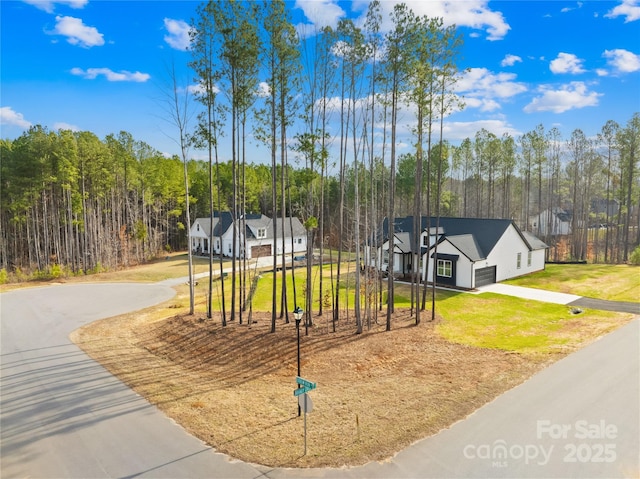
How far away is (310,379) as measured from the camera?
1273 centimetres

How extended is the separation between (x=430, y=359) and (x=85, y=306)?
2182cm

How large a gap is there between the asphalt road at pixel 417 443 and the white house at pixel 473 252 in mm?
12029

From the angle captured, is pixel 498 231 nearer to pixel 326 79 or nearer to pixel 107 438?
pixel 326 79

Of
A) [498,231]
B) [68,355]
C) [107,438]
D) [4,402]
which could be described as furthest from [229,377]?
[498,231]

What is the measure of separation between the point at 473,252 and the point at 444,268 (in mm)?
2269

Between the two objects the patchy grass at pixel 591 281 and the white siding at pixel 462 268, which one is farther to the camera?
the white siding at pixel 462 268

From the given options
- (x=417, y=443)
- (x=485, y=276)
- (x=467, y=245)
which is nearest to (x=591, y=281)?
(x=485, y=276)

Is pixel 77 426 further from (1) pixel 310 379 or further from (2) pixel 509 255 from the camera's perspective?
(2) pixel 509 255

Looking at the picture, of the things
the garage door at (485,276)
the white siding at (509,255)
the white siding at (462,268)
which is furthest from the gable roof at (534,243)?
Result: the white siding at (462,268)

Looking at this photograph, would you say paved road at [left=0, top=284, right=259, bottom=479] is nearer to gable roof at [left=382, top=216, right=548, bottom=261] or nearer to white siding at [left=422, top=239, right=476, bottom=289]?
gable roof at [left=382, top=216, right=548, bottom=261]

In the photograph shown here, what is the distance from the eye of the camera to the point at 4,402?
12.1 m

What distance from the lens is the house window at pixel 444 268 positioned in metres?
27.2

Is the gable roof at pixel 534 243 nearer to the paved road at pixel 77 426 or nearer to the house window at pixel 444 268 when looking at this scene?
the house window at pixel 444 268

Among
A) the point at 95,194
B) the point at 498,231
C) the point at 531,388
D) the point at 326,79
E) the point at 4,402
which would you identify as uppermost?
the point at 326,79
